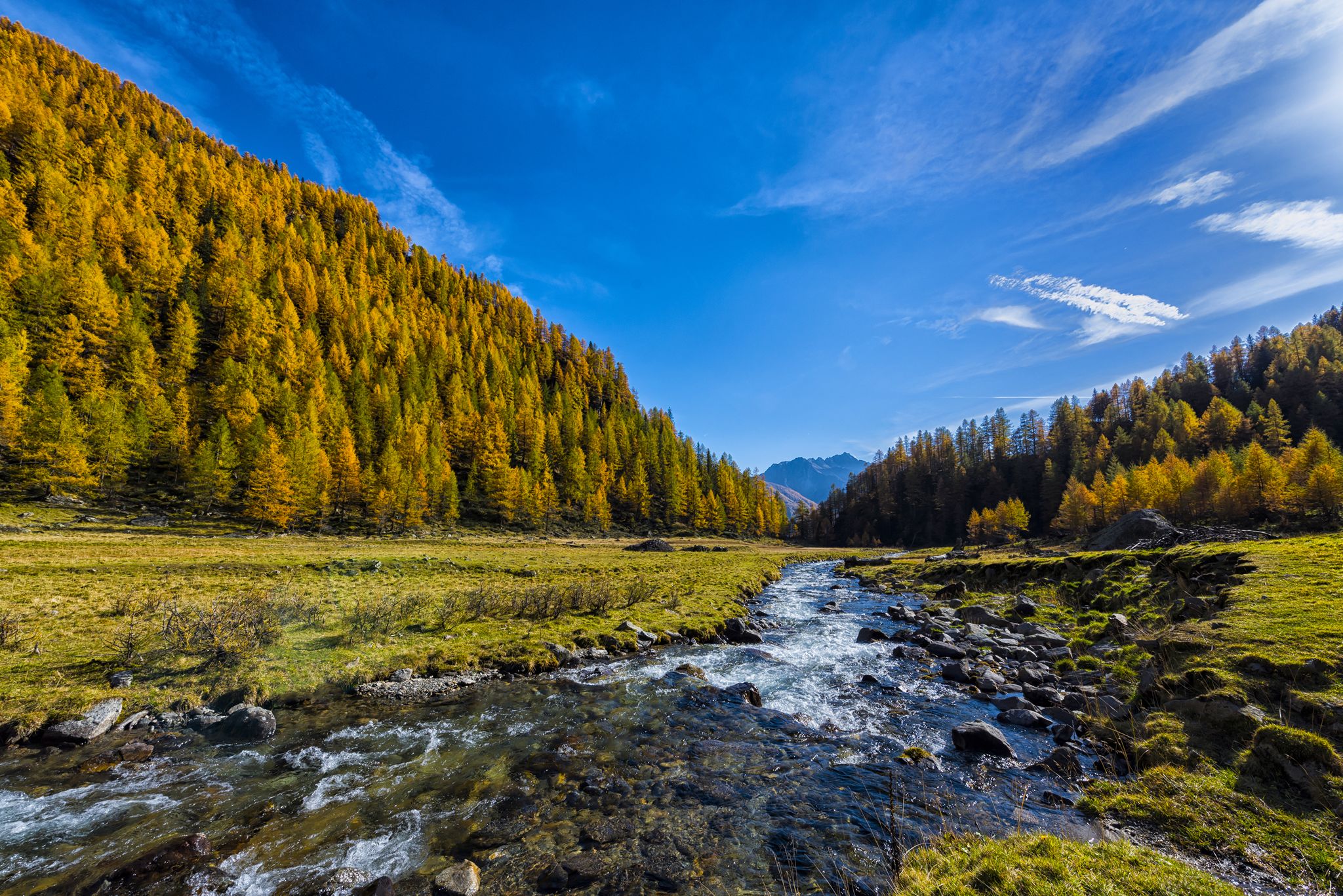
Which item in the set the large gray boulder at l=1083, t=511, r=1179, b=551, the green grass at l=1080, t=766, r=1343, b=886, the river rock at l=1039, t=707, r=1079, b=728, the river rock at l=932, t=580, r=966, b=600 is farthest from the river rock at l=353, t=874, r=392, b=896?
the large gray boulder at l=1083, t=511, r=1179, b=551

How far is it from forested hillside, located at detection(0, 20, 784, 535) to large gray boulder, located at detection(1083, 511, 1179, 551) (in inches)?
2966

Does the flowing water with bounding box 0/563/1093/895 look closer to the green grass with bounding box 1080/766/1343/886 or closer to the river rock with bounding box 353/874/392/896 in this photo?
the river rock with bounding box 353/874/392/896

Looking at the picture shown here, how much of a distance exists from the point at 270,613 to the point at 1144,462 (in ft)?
525

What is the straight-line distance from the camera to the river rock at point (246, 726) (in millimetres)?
11219

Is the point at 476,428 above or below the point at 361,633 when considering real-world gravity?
above

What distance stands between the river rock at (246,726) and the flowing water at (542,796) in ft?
1.21

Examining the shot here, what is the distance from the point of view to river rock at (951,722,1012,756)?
36.3 ft

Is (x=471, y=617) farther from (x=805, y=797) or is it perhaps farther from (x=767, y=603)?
(x=767, y=603)

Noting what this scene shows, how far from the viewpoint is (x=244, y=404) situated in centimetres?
6462

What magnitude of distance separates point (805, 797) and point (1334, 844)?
7293mm

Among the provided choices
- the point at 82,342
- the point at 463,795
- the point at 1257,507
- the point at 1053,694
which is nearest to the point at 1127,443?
the point at 1257,507

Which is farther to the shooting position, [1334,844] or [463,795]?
[463,795]

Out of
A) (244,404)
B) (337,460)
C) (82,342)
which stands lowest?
(337,460)

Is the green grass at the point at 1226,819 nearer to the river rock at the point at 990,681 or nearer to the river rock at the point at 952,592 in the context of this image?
the river rock at the point at 990,681
